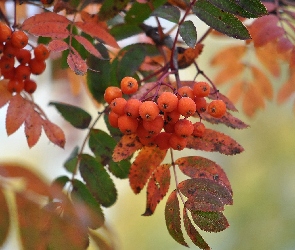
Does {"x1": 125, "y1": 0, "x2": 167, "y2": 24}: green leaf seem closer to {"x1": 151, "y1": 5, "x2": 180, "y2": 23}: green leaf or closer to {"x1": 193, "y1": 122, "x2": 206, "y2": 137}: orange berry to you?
{"x1": 151, "y1": 5, "x2": 180, "y2": 23}: green leaf

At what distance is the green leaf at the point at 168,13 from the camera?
85 cm

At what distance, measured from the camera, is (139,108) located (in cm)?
69

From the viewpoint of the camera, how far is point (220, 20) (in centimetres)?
75

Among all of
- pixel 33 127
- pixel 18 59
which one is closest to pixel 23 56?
pixel 18 59

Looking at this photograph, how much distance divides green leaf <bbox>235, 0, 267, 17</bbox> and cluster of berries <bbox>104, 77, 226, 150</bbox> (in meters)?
0.12

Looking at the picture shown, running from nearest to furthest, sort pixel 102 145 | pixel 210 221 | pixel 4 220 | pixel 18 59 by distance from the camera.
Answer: pixel 4 220 → pixel 210 221 → pixel 18 59 → pixel 102 145

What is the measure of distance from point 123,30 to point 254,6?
1.11 feet

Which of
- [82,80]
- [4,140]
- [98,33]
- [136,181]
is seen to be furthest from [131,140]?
[4,140]

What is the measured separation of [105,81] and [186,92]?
274 millimetres

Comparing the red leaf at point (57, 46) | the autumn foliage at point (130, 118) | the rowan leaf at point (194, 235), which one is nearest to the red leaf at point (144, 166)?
the autumn foliage at point (130, 118)

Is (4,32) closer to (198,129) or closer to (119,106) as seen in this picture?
(119,106)

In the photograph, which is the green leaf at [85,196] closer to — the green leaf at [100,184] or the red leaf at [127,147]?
the green leaf at [100,184]

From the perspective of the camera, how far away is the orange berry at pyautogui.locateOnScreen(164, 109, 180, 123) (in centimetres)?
70

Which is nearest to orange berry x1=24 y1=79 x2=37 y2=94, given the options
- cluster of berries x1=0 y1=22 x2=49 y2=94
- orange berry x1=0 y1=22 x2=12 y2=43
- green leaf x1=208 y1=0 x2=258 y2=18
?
cluster of berries x1=0 y1=22 x2=49 y2=94
